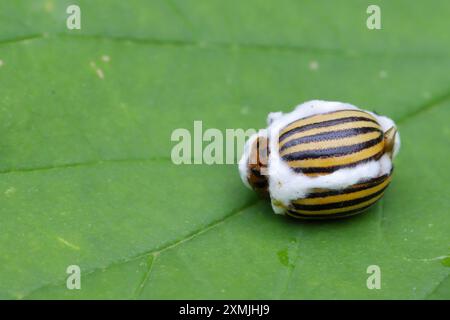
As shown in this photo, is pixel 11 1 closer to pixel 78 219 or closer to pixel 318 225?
pixel 78 219

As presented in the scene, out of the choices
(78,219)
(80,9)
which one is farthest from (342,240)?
(80,9)

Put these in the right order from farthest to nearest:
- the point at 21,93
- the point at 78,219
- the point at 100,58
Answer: the point at 100,58, the point at 21,93, the point at 78,219

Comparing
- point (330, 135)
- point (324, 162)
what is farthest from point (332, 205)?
point (330, 135)

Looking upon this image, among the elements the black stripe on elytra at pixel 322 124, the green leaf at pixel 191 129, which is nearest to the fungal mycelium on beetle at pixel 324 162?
the black stripe on elytra at pixel 322 124

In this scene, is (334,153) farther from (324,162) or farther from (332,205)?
(332,205)

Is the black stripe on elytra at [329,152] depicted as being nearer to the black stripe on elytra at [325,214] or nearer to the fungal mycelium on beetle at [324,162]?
the fungal mycelium on beetle at [324,162]

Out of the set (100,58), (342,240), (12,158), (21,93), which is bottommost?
(342,240)
